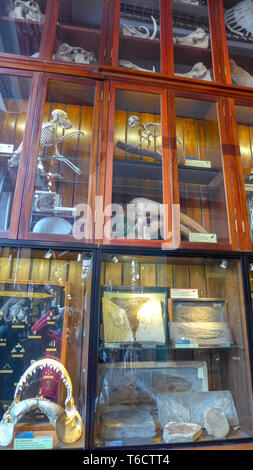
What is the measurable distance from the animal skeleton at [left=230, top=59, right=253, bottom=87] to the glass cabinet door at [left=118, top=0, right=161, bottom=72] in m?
0.49

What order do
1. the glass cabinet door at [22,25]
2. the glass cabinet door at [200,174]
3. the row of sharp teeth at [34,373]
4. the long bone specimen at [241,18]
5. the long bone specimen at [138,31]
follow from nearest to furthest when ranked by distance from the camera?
the row of sharp teeth at [34,373] < the glass cabinet door at [200,174] < the glass cabinet door at [22,25] < the long bone specimen at [138,31] < the long bone specimen at [241,18]

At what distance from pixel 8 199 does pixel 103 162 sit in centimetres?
49

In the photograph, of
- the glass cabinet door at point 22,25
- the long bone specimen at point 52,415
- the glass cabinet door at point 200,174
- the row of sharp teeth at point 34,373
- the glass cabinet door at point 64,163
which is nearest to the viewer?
the long bone specimen at point 52,415

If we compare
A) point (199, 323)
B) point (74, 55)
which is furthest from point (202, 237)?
point (74, 55)

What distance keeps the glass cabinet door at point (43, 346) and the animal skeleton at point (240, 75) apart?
1442 millimetres

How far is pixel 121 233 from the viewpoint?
4.49ft

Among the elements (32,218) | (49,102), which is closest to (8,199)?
(32,218)

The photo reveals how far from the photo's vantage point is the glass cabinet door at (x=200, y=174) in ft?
4.80

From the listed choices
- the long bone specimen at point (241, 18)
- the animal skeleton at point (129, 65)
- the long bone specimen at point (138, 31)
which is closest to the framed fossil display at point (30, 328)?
the animal skeleton at point (129, 65)

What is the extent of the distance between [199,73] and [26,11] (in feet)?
3.58

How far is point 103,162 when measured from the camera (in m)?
1.44

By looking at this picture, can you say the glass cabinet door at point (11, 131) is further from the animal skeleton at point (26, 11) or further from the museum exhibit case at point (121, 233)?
the animal skeleton at point (26, 11)

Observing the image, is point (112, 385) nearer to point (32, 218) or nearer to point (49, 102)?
point (32, 218)

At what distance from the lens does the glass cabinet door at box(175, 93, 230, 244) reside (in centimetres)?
146
